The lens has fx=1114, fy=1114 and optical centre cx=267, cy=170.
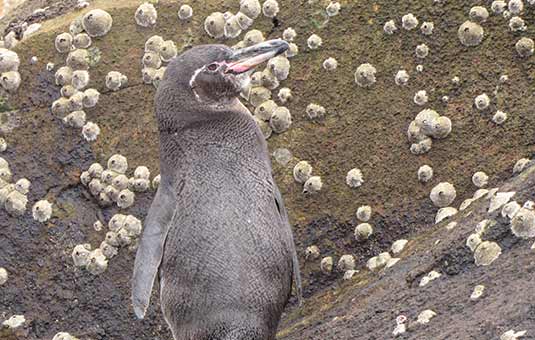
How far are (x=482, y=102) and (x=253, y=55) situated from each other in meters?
1.50

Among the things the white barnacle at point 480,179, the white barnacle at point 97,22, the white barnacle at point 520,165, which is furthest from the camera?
the white barnacle at point 97,22

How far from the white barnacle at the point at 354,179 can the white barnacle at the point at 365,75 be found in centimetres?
61

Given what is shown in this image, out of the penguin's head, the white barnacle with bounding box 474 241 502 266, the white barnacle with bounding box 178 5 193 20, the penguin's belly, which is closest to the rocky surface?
the white barnacle with bounding box 178 5 193 20

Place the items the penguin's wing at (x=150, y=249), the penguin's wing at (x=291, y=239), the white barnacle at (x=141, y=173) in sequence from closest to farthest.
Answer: the penguin's wing at (x=150, y=249), the penguin's wing at (x=291, y=239), the white barnacle at (x=141, y=173)

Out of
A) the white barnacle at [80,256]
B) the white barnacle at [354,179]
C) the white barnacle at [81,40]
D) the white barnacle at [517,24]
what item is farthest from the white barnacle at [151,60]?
the white barnacle at [517,24]

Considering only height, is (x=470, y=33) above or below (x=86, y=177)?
above

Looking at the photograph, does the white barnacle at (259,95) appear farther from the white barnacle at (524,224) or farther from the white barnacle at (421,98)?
the white barnacle at (524,224)

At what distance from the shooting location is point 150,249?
6.41 meters

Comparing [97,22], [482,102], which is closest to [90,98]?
[97,22]

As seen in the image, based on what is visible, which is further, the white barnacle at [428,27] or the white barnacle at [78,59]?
the white barnacle at [78,59]

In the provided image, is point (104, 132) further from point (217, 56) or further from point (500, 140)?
point (500, 140)

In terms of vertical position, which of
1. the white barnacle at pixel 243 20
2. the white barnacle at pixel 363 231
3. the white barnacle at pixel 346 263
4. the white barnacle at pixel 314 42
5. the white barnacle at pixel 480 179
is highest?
the white barnacle at pixel 314 42

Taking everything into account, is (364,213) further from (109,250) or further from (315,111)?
(109,250)

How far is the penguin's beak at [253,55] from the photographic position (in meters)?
A: 6.54
